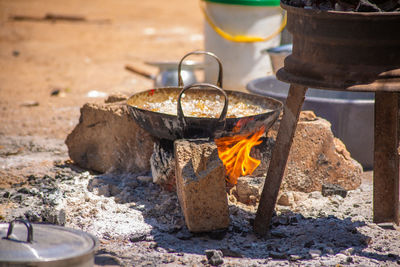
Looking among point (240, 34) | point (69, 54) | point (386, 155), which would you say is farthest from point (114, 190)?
point (69, 54)

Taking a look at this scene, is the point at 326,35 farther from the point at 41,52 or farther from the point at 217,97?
the point at 41,52

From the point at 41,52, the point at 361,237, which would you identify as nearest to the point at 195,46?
the point at 41,52

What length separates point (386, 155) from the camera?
3.38 m

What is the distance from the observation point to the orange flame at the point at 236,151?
3.82 meters

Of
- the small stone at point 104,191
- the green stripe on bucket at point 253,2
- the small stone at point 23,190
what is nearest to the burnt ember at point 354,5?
the small stone at point 104,191

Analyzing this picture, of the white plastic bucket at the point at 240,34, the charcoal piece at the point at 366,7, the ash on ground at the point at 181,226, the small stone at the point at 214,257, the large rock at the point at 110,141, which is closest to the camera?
the charcoal piece at the point at 366,7

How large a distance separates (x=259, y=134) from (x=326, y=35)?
1.14 meters

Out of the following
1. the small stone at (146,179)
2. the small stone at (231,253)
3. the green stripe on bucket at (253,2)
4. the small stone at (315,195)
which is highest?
the green stripe on bucket at (253,2)

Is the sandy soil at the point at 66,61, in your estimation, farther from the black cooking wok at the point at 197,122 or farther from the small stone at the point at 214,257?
the black cooking wok at the point at 197,122

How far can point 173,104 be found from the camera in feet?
14.2

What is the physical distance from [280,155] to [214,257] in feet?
2.46

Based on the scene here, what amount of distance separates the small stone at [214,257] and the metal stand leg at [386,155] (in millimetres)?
1139

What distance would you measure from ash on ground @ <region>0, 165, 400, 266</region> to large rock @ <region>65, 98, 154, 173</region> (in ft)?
0.52

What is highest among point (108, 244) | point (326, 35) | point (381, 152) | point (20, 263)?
point (326, 35)
